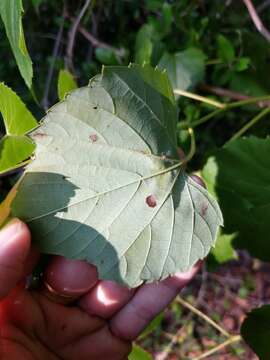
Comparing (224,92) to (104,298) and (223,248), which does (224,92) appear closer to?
(223,248)

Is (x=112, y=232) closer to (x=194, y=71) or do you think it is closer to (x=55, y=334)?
(x=55, y=334)

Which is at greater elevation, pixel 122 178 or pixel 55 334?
pixel 122 178

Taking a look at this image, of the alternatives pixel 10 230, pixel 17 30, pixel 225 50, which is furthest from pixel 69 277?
pixel 225 50

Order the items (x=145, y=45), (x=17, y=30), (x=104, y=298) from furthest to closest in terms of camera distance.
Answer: (x=145, y=45) < (x=104, y=298) < (x=17, y=30)

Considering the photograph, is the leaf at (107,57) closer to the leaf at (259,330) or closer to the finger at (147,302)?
the finger at (147,302)

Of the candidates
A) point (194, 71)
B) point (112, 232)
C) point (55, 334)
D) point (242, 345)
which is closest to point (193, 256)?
point (112, 232)

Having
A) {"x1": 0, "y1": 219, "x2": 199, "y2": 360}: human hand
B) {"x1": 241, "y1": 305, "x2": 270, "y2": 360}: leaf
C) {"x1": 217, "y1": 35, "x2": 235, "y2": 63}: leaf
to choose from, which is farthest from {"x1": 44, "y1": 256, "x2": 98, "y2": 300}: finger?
{"x1": 217, "y1": 35, "x2": 235, "y2": 63}: leaf

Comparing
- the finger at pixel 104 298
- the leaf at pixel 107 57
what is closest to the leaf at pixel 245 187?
the finger at pixel 104 298
